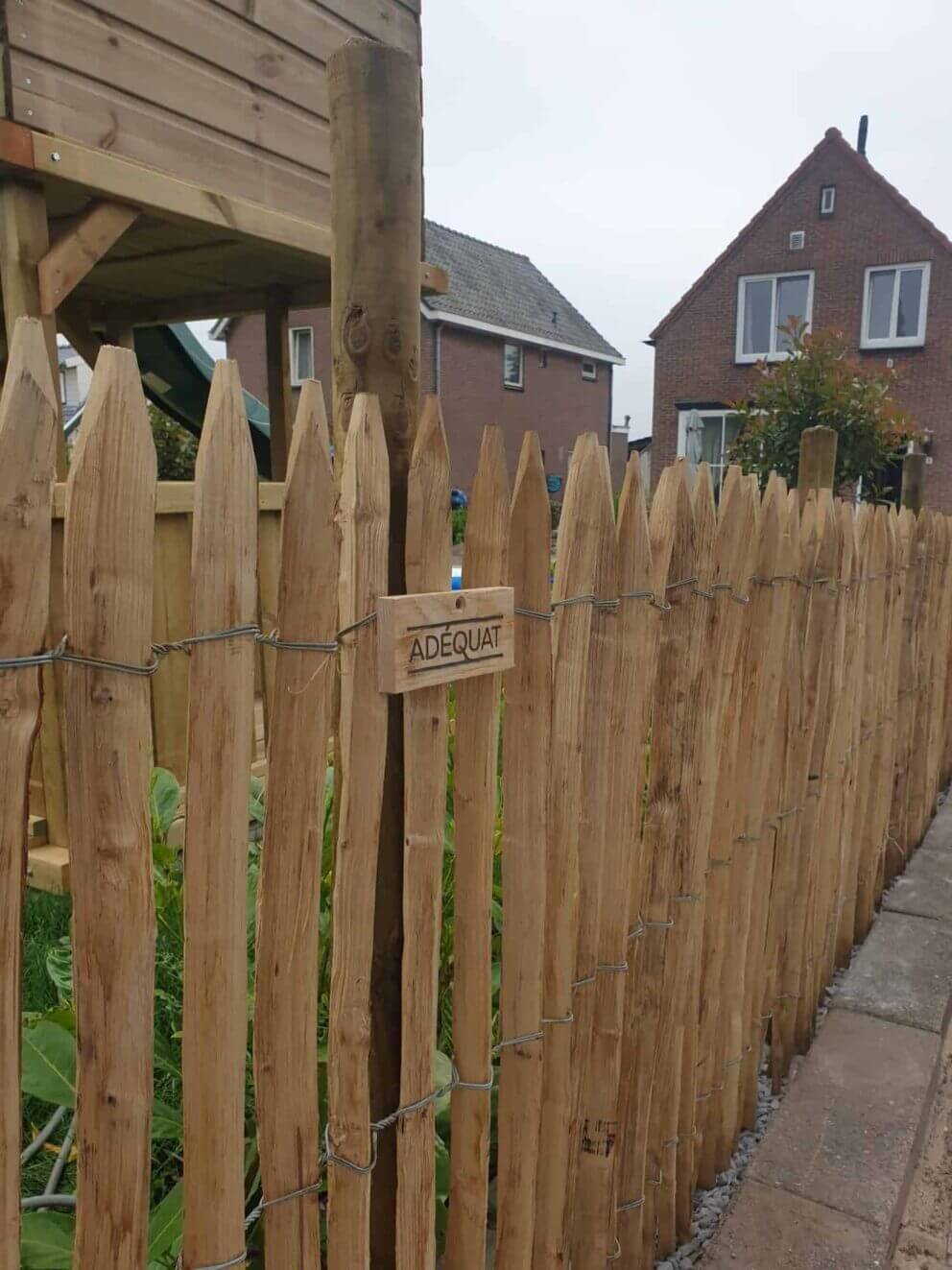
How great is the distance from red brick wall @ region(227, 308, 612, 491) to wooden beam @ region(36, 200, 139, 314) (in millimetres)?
20007

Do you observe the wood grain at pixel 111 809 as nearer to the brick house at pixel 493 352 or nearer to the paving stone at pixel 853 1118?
the paving stone at pixel 853 1118

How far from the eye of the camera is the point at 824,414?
10.1m

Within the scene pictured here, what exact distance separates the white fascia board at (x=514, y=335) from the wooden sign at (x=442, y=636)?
71.9 ft

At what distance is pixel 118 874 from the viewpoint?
3.40 feet

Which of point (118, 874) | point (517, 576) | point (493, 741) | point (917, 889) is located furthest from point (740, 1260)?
point (917, 889)

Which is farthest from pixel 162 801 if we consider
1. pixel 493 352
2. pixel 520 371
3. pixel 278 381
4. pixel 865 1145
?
pixel 520 371

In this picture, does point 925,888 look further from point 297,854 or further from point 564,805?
point 297,854

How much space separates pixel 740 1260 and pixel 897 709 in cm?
259

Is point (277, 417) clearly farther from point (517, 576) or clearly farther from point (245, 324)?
point (245, 324)

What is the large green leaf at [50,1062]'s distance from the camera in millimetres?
1597

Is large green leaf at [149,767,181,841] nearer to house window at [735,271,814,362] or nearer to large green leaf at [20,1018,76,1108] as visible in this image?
large green leaf at [20,1018,76,1108]

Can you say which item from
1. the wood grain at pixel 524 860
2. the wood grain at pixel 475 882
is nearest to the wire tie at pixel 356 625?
the wood grain at pixel 475 882

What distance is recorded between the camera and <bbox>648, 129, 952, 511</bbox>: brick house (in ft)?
64.0

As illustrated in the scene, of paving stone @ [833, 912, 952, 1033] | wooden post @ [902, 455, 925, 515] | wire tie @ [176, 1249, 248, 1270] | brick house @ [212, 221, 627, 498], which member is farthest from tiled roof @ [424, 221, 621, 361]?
wire tie @ [176, 1249, 248, 1270]
